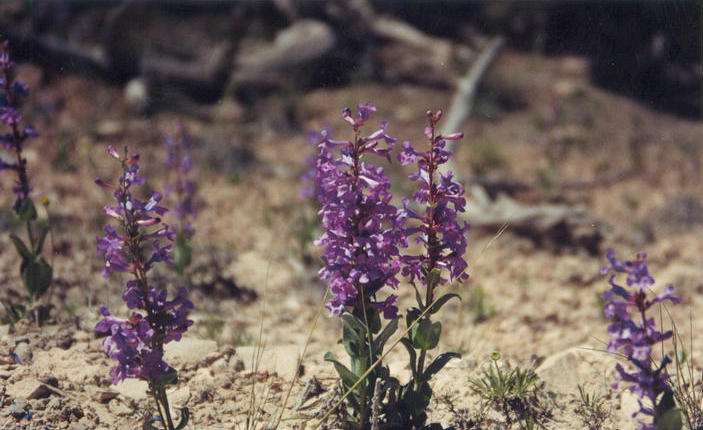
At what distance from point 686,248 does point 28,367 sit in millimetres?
5408

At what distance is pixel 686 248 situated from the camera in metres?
5.69

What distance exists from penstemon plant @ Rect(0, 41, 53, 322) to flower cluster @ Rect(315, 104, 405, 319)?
1.86 meters

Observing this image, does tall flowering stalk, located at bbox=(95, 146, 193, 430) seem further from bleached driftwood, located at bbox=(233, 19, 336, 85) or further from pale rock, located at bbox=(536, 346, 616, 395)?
bleached driftwood, located at bbox=(233, 19, 336, 85)

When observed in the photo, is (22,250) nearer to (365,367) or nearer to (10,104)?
(10,104)

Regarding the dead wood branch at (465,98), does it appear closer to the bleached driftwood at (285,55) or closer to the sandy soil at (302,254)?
the sandy soil at (302,254)

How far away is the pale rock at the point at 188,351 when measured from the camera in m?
3.26

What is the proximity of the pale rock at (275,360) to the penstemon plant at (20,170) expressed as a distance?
1223 mm

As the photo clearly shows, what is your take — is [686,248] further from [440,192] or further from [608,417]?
[440,192]

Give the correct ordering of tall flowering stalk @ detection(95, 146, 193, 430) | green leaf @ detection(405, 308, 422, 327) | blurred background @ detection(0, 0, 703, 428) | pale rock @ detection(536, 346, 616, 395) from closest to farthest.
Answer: tall flowering stalk @ detection(95, 146, 193, 430) < green leaf @ detection(405, 308, 422, 327) < pale rock @ detection(536, 346, 616, 395) < blurred background @ detection(0, 0, 703, 428)

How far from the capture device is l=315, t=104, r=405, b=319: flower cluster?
91.7 inches

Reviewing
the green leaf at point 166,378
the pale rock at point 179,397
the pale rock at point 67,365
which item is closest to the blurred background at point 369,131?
the pale rock at point 179,397

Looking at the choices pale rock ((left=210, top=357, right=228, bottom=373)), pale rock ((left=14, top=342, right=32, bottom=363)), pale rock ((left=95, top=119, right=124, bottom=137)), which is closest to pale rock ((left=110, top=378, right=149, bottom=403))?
pale rock ((left=210, top=357, right=228, bottom=373))

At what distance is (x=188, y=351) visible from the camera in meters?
3.34

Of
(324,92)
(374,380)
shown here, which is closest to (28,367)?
(374,380)
